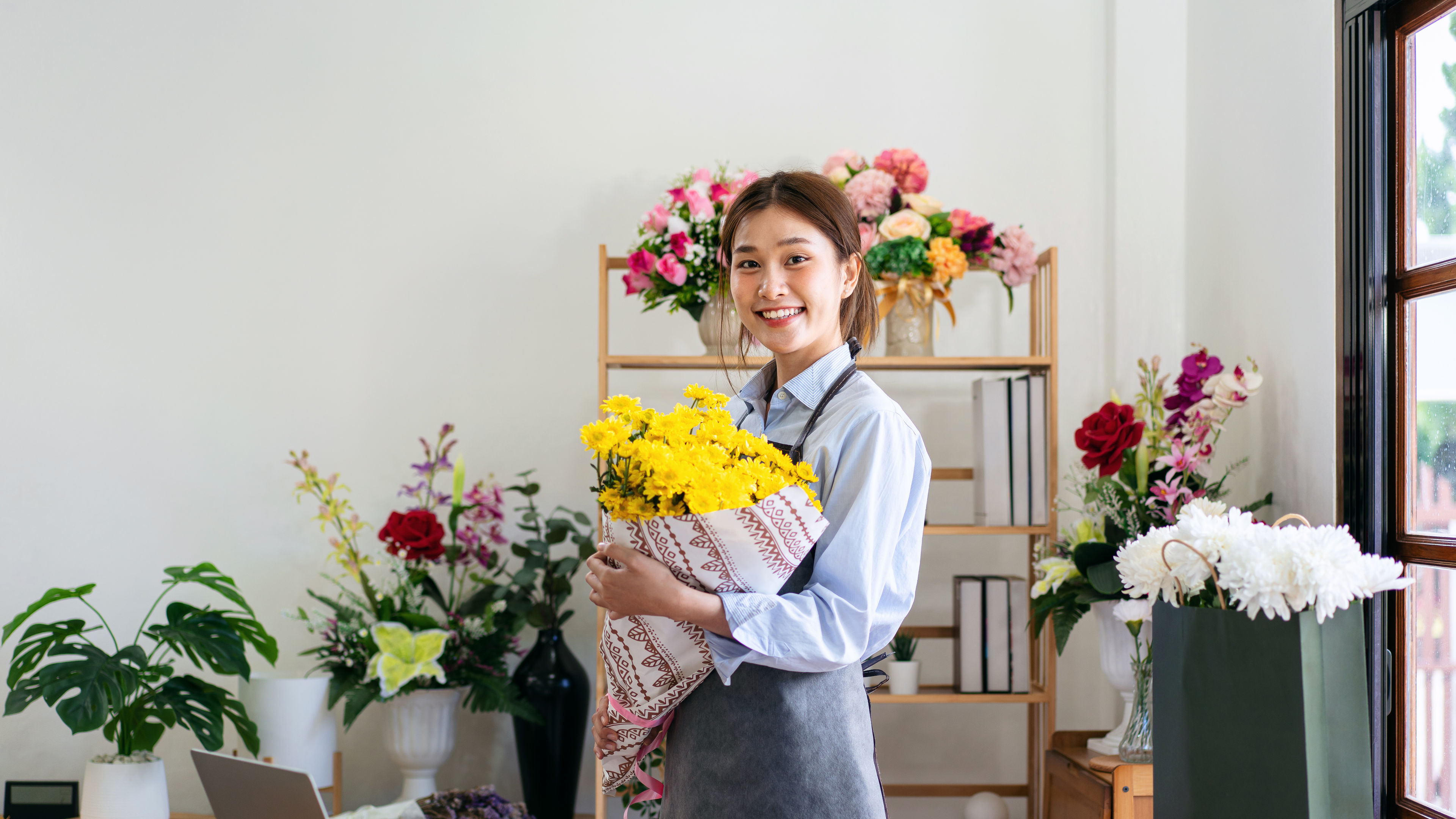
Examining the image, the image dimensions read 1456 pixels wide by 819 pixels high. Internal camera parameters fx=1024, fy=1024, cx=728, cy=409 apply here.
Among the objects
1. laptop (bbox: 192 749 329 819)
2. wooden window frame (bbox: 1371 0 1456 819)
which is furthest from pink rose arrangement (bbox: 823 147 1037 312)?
Answer: laptop (bbox: 192 749 329 819)

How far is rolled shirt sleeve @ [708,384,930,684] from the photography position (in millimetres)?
1004

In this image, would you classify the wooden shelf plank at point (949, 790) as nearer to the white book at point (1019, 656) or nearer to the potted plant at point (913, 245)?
the white book at point (1019, 656)

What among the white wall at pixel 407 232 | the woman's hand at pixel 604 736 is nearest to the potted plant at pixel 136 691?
the white wall at pixel 407 232

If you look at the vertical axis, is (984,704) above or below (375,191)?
below

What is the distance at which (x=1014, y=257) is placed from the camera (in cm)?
245

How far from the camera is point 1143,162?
2.71 metres

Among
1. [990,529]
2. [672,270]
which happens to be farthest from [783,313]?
[990,529]

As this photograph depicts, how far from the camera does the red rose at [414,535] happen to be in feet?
8.01

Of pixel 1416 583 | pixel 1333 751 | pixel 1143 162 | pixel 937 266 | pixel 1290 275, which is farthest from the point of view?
pixel 1143 162

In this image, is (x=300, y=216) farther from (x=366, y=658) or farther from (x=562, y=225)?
(x=366, y=658)

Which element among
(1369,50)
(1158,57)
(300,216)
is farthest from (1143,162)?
(300,216)

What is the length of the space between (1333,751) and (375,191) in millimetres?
2599

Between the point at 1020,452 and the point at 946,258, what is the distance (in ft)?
1.62

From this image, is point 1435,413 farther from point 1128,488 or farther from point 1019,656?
point 1019,656
